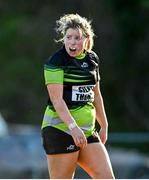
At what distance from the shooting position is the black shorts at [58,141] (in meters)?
6.96

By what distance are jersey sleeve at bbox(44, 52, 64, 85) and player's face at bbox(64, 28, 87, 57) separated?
0.38 ft

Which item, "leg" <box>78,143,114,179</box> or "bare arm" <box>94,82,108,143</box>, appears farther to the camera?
"bare arm" <box>94,82,108,143</box>

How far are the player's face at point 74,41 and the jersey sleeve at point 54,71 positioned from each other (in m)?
Result: 0.11

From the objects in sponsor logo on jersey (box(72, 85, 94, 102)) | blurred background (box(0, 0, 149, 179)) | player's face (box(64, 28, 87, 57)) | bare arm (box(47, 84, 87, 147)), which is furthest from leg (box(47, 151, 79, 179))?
blurred background (box(0, 0, 149, 179))

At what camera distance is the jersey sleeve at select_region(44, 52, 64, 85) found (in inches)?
271

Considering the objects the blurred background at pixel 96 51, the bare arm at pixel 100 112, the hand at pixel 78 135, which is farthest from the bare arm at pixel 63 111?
the blurred background at pixel 96 51

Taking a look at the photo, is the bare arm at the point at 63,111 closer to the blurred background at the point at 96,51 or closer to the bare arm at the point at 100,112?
the bare arm at the point at 100,112

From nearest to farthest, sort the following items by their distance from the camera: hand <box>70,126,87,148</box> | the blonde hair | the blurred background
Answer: hand <box>70,126,87,148</box>, the blonde hair, the blurred background

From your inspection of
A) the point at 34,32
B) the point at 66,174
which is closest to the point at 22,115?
the point at 34,32

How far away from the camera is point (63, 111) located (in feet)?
22.3

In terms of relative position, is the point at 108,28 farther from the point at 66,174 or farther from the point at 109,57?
the point at 66,174

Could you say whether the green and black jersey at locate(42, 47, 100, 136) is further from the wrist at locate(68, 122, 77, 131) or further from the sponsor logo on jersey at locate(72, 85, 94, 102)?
the wrist at locate(68, 122, 77, 131)

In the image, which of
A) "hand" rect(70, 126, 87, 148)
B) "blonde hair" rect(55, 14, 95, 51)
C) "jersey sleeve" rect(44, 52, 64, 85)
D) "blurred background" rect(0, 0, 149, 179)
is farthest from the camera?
"blurred background" rect(0, 0, 149, 179)

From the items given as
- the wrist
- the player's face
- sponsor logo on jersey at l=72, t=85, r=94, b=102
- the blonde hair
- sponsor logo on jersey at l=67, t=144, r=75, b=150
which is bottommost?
sponsor logo on jersey at l=67, t=144, r=75, b=150
